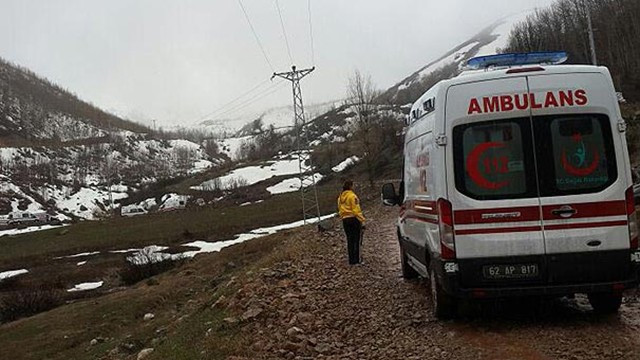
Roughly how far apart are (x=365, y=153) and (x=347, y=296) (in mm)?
39420

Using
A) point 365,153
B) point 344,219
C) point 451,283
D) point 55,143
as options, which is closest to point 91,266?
point 365,153

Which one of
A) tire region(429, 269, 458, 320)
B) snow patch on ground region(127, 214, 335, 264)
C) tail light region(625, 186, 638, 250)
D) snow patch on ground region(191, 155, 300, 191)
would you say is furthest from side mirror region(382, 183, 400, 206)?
snow patch on ground region(191, 155, 300, 191)

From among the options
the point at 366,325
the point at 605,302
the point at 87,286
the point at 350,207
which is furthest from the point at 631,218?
the point at 87,286

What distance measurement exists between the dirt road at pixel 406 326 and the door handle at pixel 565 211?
1.36 m

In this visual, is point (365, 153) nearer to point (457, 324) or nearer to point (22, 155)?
point (457, 324)

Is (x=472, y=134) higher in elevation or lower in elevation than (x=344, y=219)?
higher

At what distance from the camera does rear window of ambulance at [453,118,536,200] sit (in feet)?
23.7

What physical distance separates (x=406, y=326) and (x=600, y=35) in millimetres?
88655

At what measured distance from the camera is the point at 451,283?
23.9 feet

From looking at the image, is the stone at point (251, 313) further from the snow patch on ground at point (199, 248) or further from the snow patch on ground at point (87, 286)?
the snow patch on ground at point (87, 286)

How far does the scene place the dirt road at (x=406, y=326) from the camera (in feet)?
22.3

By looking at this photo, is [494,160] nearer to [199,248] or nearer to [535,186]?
[535,186]

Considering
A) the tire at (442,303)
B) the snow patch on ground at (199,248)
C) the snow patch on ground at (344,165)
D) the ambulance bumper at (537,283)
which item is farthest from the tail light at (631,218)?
the snow patch on ground at (344,165)

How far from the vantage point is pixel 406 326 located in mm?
8281
